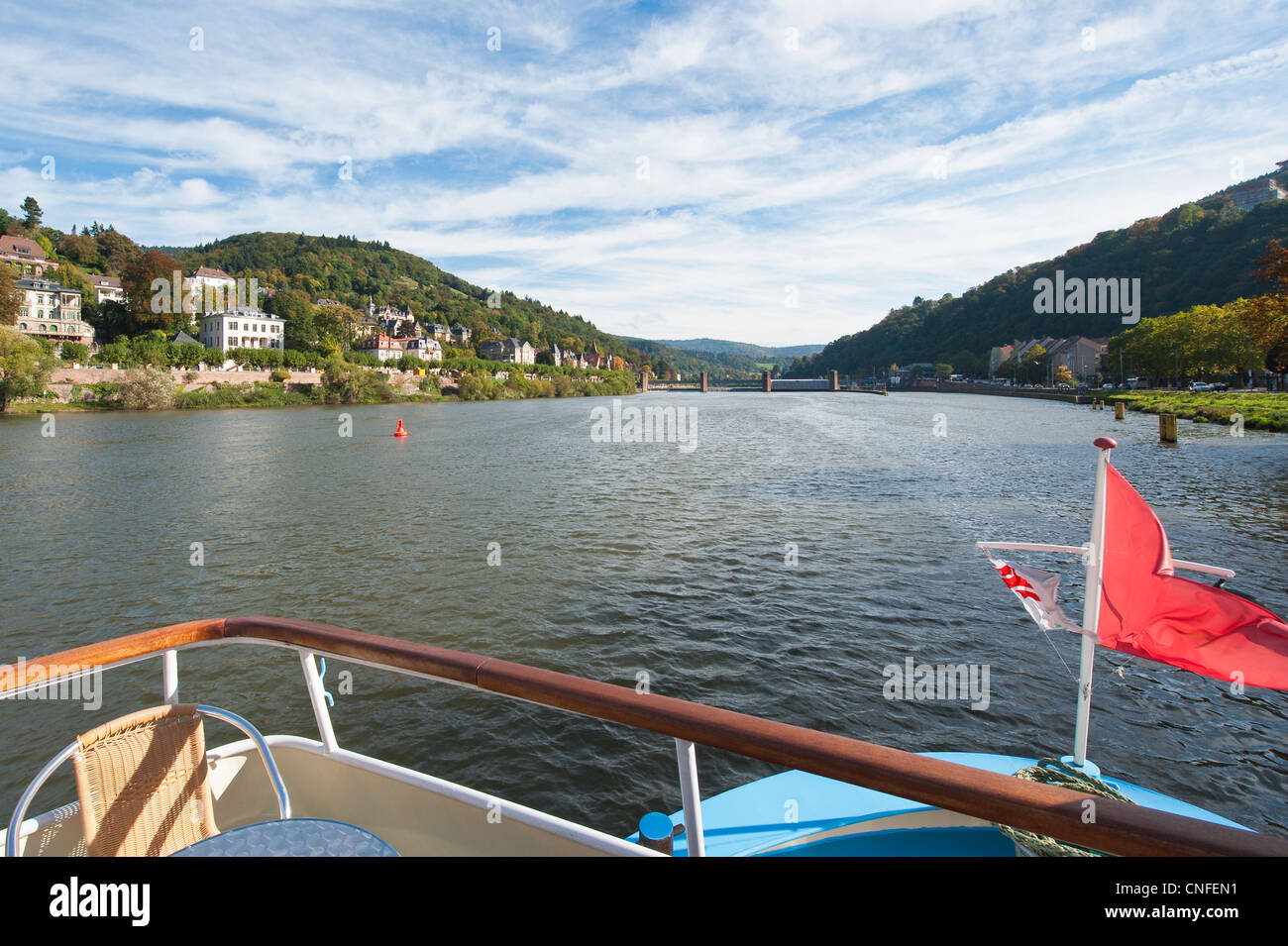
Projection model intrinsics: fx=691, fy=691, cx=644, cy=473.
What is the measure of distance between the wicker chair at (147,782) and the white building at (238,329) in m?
116

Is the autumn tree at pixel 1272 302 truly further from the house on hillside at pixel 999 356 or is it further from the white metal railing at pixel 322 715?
the house on hillside at pixel 999 356

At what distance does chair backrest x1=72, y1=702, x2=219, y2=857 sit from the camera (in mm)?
2711

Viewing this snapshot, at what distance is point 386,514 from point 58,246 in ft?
547

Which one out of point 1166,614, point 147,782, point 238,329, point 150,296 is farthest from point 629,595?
point 150,296

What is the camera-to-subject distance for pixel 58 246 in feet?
454

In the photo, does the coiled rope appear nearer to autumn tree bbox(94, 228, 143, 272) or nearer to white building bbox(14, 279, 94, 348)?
white building bbox(14, 279, 94, 348)

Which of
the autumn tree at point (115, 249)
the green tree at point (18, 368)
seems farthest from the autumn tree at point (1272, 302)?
the autumn tree at point (115, 249)

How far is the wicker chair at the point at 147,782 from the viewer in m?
2.70

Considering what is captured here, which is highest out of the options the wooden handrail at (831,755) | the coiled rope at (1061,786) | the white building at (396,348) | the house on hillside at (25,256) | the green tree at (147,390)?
the house on hillside at (25,256)

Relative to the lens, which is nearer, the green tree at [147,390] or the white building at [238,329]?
the green tree at [147,390]

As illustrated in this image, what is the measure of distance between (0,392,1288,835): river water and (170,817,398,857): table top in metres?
5.02

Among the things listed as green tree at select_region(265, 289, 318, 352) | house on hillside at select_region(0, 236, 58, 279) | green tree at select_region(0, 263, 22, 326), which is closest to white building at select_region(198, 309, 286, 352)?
green tree at select_region(265, 289, 318, 352)

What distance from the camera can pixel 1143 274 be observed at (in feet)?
411
